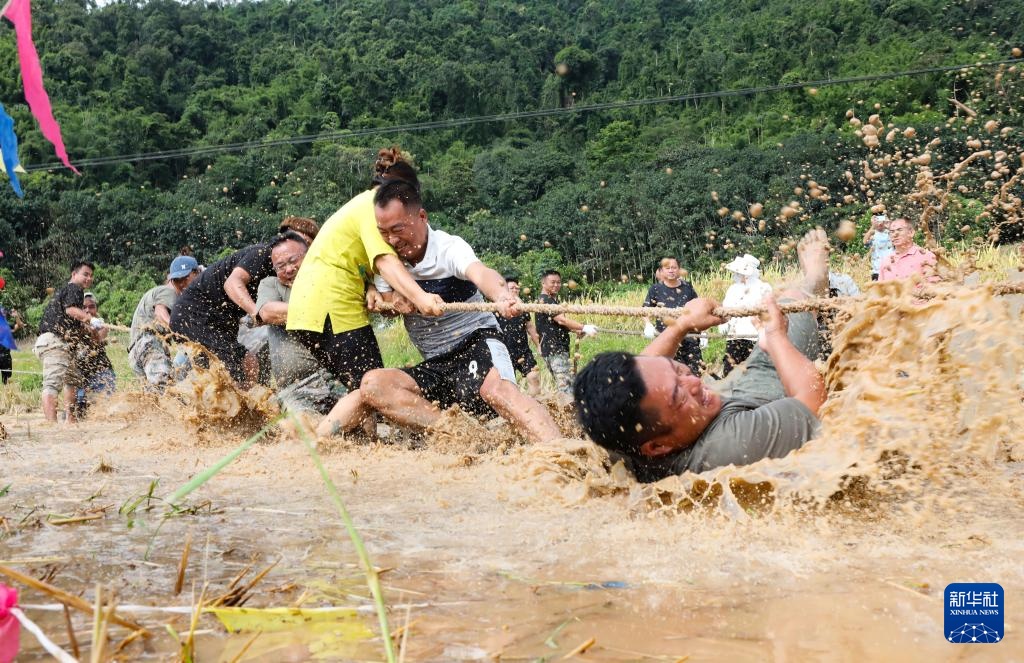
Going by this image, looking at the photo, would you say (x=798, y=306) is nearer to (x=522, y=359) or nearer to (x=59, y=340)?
(x=522, y=359)

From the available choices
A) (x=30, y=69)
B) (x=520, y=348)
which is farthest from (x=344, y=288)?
(x=520, y=348)

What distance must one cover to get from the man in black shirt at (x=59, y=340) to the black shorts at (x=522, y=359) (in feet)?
12.7

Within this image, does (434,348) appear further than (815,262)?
Yes

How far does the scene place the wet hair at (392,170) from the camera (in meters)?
5.12

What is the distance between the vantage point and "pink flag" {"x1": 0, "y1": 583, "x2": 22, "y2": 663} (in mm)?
1604

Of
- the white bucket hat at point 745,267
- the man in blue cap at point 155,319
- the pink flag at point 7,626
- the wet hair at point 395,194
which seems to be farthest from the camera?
the man in blue cap at point 155,319

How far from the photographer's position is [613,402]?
3355 mm

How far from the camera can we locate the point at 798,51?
4950cm

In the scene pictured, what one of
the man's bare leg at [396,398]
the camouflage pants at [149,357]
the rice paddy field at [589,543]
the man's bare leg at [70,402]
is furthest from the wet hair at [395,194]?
the man's bare leg at [70,402]

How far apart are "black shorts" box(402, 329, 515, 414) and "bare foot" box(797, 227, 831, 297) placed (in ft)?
5.48

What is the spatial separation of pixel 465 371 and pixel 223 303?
229 cm

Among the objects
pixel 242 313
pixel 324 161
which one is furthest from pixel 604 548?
pixel 324 161

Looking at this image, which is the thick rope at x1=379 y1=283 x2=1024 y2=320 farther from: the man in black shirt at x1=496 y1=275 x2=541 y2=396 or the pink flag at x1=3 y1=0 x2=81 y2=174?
the man in black shirt at x1=496 y1=275 x2=541 y2=396

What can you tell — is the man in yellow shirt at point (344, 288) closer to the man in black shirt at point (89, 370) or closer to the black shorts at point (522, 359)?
the black shorts at point (522, 359)
